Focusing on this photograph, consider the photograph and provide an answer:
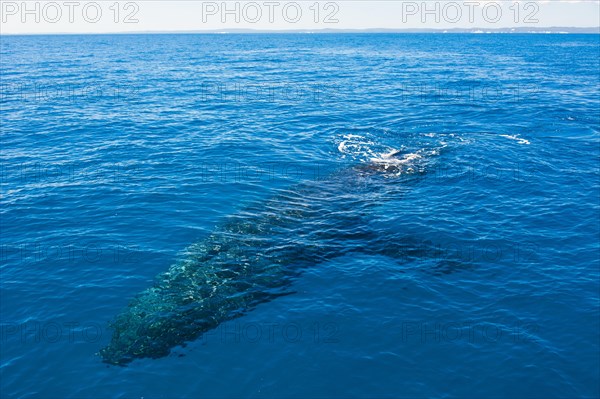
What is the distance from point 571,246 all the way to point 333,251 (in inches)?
578

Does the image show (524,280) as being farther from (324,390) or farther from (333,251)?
(324,390)

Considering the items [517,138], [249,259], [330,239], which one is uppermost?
[517,138]

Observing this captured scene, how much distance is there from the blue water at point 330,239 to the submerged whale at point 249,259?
1.51ft

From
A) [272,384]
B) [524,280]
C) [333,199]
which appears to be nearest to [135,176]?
[333,199]

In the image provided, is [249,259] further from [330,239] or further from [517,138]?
[517,138]

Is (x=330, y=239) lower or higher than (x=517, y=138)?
lower

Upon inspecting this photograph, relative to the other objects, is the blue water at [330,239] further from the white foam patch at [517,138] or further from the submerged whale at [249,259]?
the white foam patch at [517,138]

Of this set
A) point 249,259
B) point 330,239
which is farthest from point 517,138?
point 249,259

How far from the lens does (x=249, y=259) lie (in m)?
26.5

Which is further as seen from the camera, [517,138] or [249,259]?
[517,138]

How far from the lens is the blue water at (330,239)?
19328 millimetres

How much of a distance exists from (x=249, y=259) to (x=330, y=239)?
17.6 feet

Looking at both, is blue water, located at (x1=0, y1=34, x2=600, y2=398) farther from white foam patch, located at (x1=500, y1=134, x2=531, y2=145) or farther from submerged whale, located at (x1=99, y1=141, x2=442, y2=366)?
white foam patch, located at (x1=500, y1=134, x2=531, y2=145)

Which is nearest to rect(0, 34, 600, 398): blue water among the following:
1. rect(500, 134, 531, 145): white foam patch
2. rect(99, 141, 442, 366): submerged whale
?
rect(99, 141, 442, 366): submerged whale
